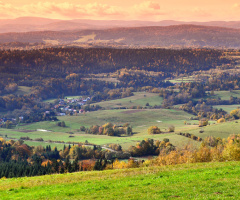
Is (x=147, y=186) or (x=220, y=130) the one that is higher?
(x=147, y=186)

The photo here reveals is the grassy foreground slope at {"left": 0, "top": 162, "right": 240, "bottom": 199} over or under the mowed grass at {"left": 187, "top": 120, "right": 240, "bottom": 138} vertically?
over

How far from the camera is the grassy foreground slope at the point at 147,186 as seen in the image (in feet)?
94.4

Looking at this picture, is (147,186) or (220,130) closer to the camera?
(147,186)

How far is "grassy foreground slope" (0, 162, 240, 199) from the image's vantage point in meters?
28.8

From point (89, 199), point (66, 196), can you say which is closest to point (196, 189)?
point (89, 199)

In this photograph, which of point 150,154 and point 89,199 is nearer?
point 89,199

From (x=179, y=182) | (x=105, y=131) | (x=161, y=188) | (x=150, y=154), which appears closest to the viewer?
(x=161, y=188)

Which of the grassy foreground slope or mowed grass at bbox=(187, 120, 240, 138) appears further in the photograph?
mowed grass at bbox=(187, 120, 240, 138)

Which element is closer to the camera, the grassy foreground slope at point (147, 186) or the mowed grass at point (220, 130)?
the grassy foreground slope at point (147, 186)

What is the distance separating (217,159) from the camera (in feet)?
174

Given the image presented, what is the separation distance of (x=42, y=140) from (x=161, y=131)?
194 feet

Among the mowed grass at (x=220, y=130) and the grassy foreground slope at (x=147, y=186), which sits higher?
the grassy foreground slope at (x=147, y=186)

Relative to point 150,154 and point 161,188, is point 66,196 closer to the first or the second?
point 161,188

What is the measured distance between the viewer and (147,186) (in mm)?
32500
